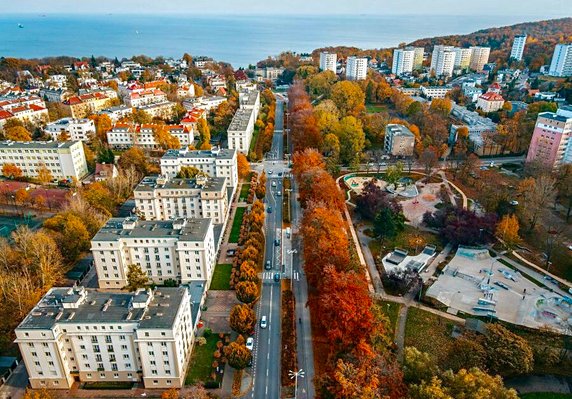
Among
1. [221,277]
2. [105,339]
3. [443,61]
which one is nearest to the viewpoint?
[105,339]

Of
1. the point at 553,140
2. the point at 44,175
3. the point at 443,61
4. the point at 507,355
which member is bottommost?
the point at 507,355

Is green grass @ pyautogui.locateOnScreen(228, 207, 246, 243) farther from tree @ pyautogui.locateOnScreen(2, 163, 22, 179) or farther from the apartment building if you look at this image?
tree @ pyautogui.locateOnScreen(2, 163, 22, 179)

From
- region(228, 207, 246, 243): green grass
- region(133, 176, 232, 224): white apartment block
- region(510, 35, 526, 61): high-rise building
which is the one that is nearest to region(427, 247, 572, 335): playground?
region(228, 207, 246, 243): green grass

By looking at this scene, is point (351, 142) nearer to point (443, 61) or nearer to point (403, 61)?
point (443, 61)

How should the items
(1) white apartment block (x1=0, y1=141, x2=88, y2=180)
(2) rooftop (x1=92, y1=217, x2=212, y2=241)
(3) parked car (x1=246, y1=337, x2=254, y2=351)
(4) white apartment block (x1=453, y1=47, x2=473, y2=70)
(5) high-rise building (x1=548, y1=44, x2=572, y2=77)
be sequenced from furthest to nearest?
(4) white apartment block (x1=453, y1=47, x2=473, y2=70)
(5) high-rise building (x1=548, y1=44, x2=572, y2=77)
(1) white apartment block (x1=0, y1=141, x2=88, y2=180)
(2) rooftop (x1=92, y1=217, x2=212, y2=241)
(3) parked car (x1=246, y1=337, x2=254, y2=351)

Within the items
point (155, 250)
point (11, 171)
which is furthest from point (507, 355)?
point (11, 171)
